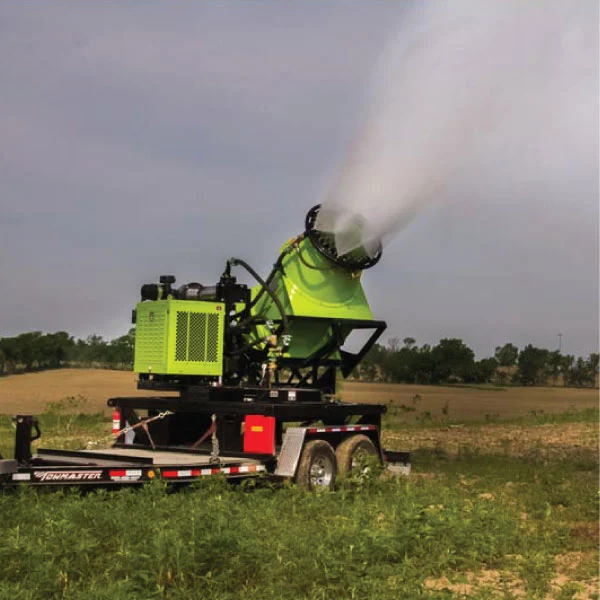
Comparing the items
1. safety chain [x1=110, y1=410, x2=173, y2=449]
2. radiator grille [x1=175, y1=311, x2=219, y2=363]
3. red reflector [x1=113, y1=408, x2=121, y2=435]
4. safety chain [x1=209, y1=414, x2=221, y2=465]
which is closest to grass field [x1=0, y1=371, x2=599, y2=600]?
safety chain [x1=209, y1=414, x2=221, y2=465]

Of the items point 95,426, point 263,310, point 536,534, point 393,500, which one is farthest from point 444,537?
point 95,426

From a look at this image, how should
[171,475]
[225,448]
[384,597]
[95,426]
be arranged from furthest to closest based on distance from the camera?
[95,426] → [225,448] → [171,475] → [384,597]

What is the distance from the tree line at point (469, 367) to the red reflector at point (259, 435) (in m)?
56.9

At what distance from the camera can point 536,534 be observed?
9.54m

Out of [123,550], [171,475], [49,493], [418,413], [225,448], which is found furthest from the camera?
[418,413]

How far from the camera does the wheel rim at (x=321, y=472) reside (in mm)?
11773

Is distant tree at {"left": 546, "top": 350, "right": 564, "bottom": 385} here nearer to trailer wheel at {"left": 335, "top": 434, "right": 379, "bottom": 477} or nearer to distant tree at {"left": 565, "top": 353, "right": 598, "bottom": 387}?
distant tree at {"left": 565, "top": 353, "right": 598, "bottom": 387}

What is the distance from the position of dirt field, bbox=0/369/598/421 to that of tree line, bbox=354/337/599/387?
36.1ft

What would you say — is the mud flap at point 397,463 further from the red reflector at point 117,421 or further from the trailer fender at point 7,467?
the trailer fender at point 7,467

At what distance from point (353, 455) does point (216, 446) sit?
85.0 inches

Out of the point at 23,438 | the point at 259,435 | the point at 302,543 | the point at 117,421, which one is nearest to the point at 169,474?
the point at 23,438

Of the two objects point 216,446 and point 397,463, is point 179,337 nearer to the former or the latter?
point 216,446

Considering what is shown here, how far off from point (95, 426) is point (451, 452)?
11.5 metres

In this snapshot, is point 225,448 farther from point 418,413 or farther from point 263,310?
point 418,413
